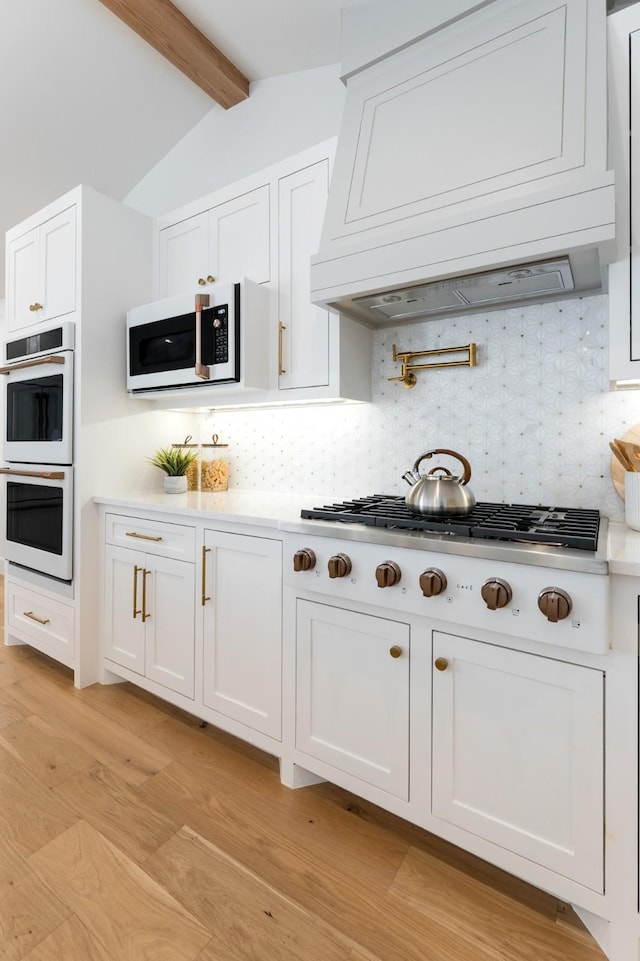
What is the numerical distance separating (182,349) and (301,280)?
0.62m

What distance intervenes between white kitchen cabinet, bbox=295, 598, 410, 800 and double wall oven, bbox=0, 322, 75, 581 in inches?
55.8

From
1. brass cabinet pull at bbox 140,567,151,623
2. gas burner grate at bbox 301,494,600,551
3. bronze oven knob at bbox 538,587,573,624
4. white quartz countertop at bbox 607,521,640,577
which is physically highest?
gas burner grate at bbox 301,494,600,551

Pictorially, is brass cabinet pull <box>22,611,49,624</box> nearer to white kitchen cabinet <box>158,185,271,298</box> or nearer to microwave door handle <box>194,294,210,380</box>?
microwave door handle <box>194,294,210,380</box>

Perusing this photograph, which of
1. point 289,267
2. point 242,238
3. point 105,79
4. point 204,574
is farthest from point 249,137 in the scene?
point 204,574

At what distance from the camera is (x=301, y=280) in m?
2.00

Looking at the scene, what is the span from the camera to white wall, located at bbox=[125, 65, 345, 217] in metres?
2.46

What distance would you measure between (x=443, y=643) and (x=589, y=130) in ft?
4.64

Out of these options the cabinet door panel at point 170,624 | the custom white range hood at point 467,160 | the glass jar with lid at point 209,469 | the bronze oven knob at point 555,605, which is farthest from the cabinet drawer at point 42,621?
the bronze oven knob at point 555,605

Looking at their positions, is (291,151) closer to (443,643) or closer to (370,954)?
(443,643)

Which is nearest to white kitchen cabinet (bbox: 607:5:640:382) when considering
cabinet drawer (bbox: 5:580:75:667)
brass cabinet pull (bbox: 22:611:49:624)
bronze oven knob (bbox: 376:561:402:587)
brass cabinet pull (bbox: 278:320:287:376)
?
bronze oven knob (bbox: 376:561:402:587)

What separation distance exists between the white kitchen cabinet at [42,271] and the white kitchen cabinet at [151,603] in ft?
3.84

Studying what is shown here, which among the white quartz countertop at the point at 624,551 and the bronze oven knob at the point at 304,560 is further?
the bronze oven knob at the point at 304,560

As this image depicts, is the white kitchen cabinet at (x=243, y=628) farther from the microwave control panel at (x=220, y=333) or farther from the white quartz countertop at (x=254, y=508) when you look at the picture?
the microwave control panel at (x=220, y=333)

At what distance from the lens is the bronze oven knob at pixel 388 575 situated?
1313 mm
